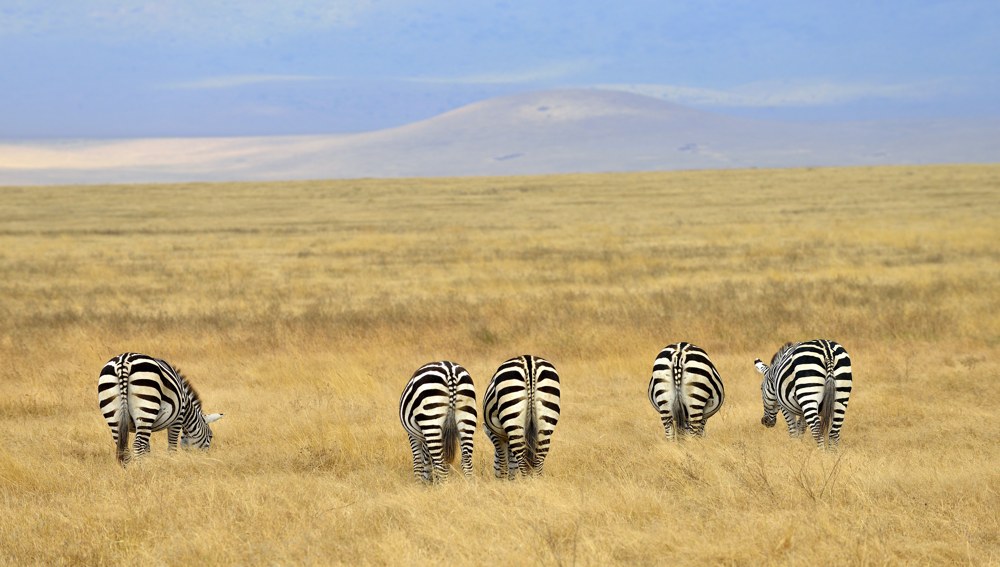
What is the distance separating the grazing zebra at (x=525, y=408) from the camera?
8.62 m

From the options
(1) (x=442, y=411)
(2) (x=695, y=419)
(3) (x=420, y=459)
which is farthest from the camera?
(2) (x=695, y=419)

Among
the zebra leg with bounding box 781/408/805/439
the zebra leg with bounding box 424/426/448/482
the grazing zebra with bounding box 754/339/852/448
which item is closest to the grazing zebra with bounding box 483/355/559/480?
the zebra leg with bounding box 424/426/448/482

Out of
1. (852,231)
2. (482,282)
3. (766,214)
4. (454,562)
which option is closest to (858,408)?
(454,562)

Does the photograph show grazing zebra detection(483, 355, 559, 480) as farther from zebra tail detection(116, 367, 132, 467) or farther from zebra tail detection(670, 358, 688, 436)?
zebra tail detection(116, 367, 132, 467)

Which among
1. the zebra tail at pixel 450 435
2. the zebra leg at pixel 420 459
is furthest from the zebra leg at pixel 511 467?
the zebra leg at pixel 420 459

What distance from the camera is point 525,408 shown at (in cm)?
861

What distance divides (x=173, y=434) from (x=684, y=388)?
5185 millimetres

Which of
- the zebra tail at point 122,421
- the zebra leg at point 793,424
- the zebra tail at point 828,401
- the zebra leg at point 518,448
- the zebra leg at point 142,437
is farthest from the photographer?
the zebra leg at point 793,424

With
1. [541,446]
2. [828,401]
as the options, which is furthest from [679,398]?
[541,446]

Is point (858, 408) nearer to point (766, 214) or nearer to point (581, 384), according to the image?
point (581, 384)

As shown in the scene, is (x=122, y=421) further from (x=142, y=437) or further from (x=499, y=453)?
(x=499, y=453)

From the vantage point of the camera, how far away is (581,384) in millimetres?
14062

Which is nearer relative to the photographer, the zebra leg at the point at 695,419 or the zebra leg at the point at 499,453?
the zebra leg at the point at 499,453

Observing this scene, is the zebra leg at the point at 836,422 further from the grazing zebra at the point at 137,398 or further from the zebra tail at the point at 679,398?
the grazing zebra at the point at 137,398
